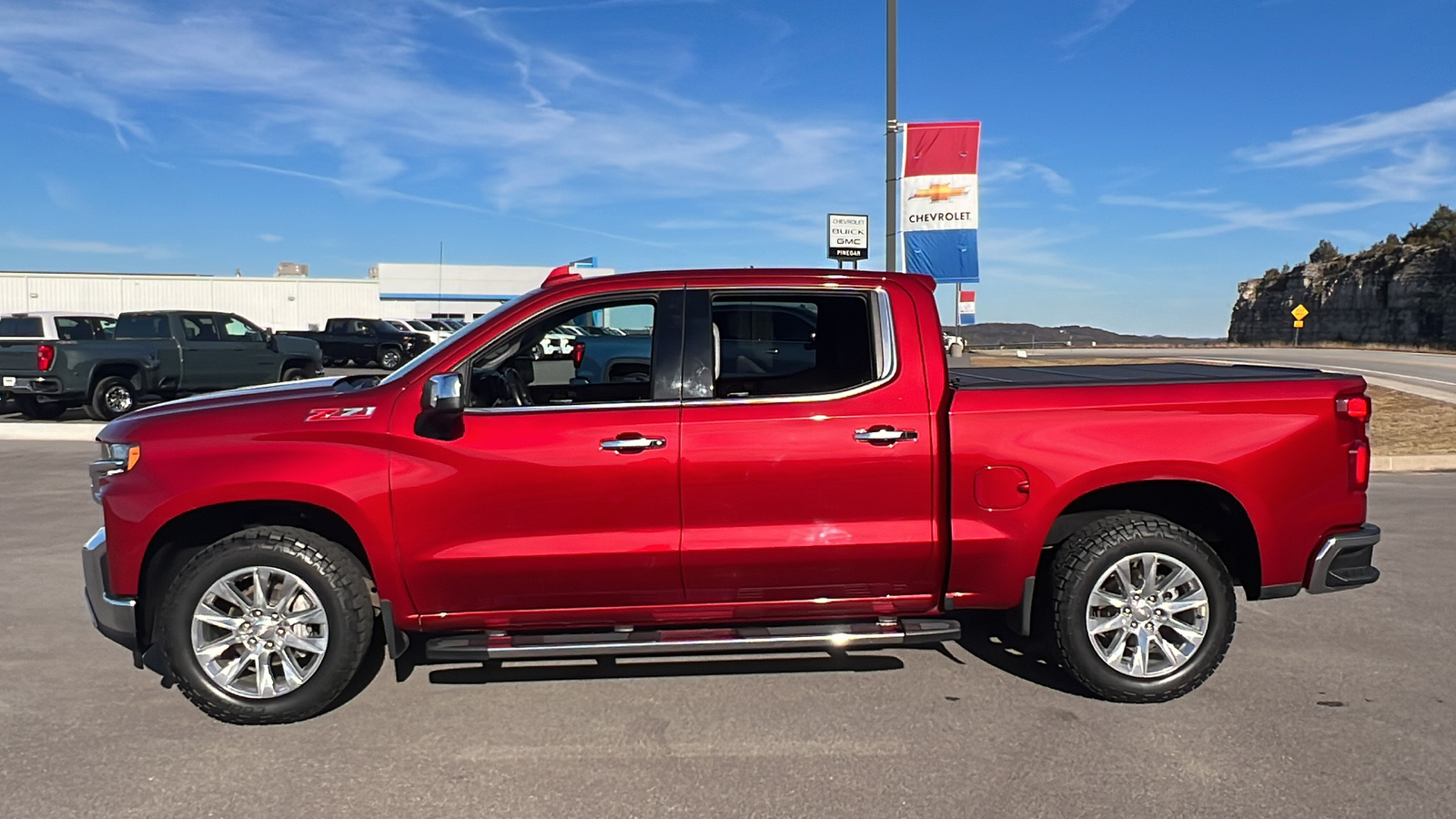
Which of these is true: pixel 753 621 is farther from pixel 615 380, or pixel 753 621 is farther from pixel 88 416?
pixel 88 416

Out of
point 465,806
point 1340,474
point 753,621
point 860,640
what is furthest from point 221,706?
point 1340,474

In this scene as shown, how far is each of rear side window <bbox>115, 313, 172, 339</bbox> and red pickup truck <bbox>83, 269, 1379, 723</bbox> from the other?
14.0m

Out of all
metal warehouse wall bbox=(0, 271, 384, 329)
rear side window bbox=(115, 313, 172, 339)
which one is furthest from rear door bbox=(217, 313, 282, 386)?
metal warehouse wall bbox=(0, 271, 384, 329)

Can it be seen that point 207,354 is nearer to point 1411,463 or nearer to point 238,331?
point 238,331

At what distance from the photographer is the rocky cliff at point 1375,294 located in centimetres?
5541

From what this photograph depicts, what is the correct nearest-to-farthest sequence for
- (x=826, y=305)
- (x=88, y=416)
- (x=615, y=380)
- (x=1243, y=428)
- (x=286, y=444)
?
(x=286, y=444), (x=1243, y=428), (x=826, y=305), (x=615, y=380), (x=88, y=416)

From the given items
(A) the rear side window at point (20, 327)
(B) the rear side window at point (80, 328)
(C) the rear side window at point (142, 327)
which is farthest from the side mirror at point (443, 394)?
(A) the rear side window at point (20, 327)

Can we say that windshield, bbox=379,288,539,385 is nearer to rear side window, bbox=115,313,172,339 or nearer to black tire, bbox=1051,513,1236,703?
black tire, bbox=1051,513,1236,703

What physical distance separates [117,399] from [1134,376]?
1592 centimetres

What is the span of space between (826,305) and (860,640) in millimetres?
1561

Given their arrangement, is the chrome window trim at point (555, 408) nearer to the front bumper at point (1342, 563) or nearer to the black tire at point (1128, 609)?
the black tire at point (1128, 609)

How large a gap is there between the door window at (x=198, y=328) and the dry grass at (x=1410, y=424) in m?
12.2

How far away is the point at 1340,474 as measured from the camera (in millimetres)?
4637

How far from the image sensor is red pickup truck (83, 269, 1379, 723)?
426cm
